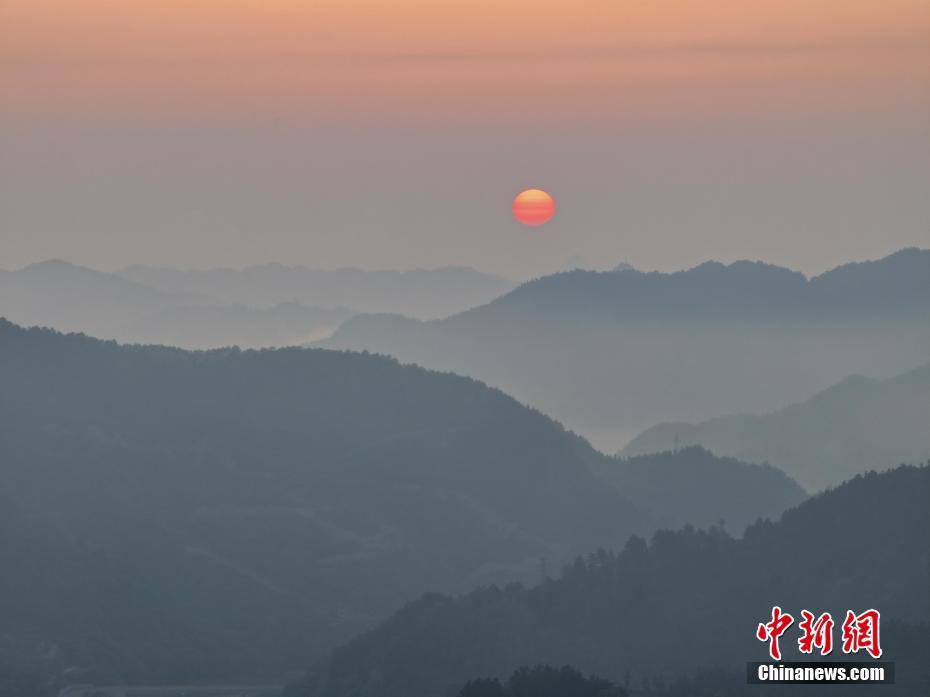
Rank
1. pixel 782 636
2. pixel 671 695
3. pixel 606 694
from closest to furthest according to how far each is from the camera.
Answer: pixel 606 694 < pixel 671 695 < pixel 782 636

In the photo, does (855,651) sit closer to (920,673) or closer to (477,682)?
(920,673)

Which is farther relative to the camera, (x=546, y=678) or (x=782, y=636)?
(x=782, y=636)

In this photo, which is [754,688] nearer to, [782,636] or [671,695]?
[671,695]

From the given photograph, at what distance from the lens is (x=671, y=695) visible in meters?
182

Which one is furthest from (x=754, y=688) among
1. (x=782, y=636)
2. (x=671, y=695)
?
(x=782, y=636)

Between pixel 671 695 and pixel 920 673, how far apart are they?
19374 mm

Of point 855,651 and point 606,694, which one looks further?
point 855,651

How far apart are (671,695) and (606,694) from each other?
1313cm

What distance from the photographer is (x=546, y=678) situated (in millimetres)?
179000

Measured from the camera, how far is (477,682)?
183750 mm

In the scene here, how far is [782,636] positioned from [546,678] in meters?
28.6

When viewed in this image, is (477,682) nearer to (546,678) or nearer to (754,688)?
(546,678)

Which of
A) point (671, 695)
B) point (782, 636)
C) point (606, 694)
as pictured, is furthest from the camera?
point (782, 636)

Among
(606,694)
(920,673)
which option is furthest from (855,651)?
(606,694)
